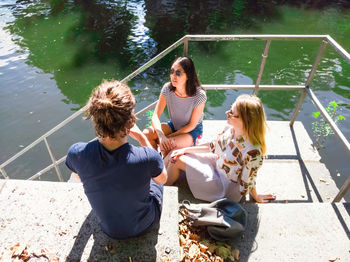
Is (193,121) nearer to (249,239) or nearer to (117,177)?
(249,239)

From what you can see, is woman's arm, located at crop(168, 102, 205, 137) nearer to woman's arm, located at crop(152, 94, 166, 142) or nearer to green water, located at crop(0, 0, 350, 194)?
woman's arm, located at crop(152, 94, 166, 142)

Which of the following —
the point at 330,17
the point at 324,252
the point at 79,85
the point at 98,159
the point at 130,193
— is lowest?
the point at 79,85

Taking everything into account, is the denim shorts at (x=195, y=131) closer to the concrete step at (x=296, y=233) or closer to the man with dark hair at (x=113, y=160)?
the concrete step at (x=296, y=233)

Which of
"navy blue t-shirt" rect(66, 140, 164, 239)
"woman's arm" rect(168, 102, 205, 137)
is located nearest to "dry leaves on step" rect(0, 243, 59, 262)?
"navy blue t-shirt" rect(66, 140, 164, 239)

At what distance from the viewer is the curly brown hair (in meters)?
1.38

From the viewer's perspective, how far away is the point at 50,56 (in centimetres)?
1225

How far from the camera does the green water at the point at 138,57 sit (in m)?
8.82

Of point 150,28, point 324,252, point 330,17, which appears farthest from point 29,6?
point 324,252

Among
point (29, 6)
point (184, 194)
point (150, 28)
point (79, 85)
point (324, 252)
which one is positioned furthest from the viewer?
point (29, 6)

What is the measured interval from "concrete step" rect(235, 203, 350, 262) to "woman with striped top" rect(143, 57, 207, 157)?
1.03m

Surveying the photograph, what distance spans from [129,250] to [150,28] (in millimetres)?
14616

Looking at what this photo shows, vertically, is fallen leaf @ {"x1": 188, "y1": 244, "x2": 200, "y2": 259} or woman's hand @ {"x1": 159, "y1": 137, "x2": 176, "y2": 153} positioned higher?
woman's hand @ {"x1": 159, "y1": 137, "x2": 176, "y2": 153}

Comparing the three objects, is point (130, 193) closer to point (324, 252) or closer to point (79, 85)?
point (324, 252)

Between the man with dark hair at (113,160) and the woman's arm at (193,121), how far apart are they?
4.26 feet
